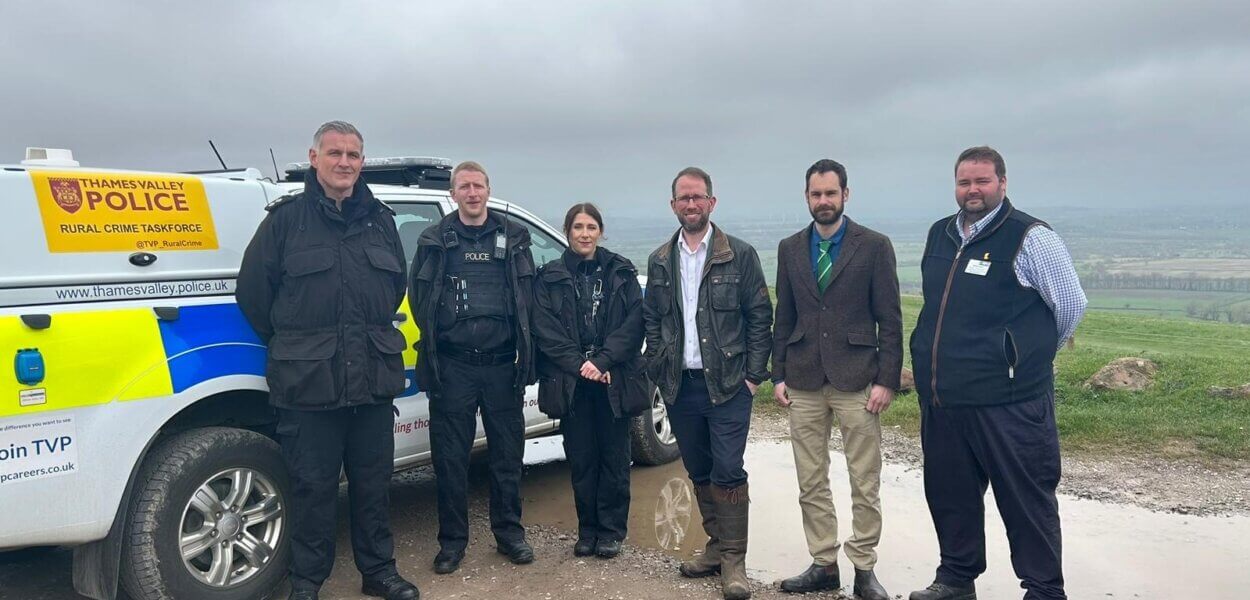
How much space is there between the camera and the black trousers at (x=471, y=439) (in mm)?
4184

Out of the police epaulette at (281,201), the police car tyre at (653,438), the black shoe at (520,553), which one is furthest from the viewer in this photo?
the police car tyre at (653,438)

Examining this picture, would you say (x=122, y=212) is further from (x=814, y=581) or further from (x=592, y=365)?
(x=814, y=581)

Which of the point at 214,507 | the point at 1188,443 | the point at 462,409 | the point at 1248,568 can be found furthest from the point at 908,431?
the point at 214,507

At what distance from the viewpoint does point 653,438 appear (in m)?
6.06

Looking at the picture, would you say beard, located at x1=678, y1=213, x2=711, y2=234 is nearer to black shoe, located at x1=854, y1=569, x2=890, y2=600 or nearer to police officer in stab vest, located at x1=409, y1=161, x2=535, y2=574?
police officer in stab vest, located at x1=409, y1=161, x2=535, y2=574

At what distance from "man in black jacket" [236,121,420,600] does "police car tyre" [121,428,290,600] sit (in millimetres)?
128

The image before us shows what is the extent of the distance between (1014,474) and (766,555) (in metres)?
1.48

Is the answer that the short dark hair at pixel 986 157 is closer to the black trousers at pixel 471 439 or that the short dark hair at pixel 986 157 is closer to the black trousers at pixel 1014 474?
the black trousers at pixel 1014 474

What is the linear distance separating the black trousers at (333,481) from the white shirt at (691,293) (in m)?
1.44

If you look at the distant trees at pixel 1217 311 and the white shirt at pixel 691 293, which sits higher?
the white shirt at pixel 691 293

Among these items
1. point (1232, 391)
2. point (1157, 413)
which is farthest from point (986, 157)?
point (1232, 391)

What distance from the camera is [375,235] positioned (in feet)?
12.9

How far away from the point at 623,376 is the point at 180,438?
2021 mm

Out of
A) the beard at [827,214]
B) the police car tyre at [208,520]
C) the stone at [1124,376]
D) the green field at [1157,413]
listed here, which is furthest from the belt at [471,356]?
the stone at [1124,376]
